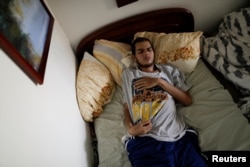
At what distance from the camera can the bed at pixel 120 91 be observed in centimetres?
123

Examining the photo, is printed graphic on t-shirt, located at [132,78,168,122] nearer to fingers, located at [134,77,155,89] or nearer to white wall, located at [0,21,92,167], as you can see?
fingers, located at [134,77,155,89]

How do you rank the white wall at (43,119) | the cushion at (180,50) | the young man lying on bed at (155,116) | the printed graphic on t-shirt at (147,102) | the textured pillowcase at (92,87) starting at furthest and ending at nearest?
the cushion at (180,50) → the textured pillowcase at (92,87) → the printed graphic on t-shirt at (147,102) → the young man lying on bed at (155,116) → the white wall at (43,119)

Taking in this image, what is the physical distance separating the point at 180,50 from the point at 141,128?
0.64 meters

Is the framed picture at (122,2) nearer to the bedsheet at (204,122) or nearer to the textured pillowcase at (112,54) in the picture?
the textured pillowcase at (112,54)

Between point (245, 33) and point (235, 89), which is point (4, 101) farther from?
point (245, 33)

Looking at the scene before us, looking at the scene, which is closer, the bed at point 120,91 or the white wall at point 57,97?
the white wall at point 57,97

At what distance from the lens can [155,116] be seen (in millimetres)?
1320

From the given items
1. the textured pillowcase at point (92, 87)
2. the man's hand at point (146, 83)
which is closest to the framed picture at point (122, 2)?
the textured pillowcase at point (92, 87)

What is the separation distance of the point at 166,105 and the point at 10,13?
912 millimetres

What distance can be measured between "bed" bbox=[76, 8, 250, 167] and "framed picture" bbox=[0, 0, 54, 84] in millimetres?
489

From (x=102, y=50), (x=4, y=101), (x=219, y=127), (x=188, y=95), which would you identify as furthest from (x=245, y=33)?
(x=4, y=101)

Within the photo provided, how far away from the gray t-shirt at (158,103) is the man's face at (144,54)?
0.19 ft

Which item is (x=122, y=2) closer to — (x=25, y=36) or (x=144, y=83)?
(x=144, y=83)

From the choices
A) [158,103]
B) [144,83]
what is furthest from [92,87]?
[158,103]
